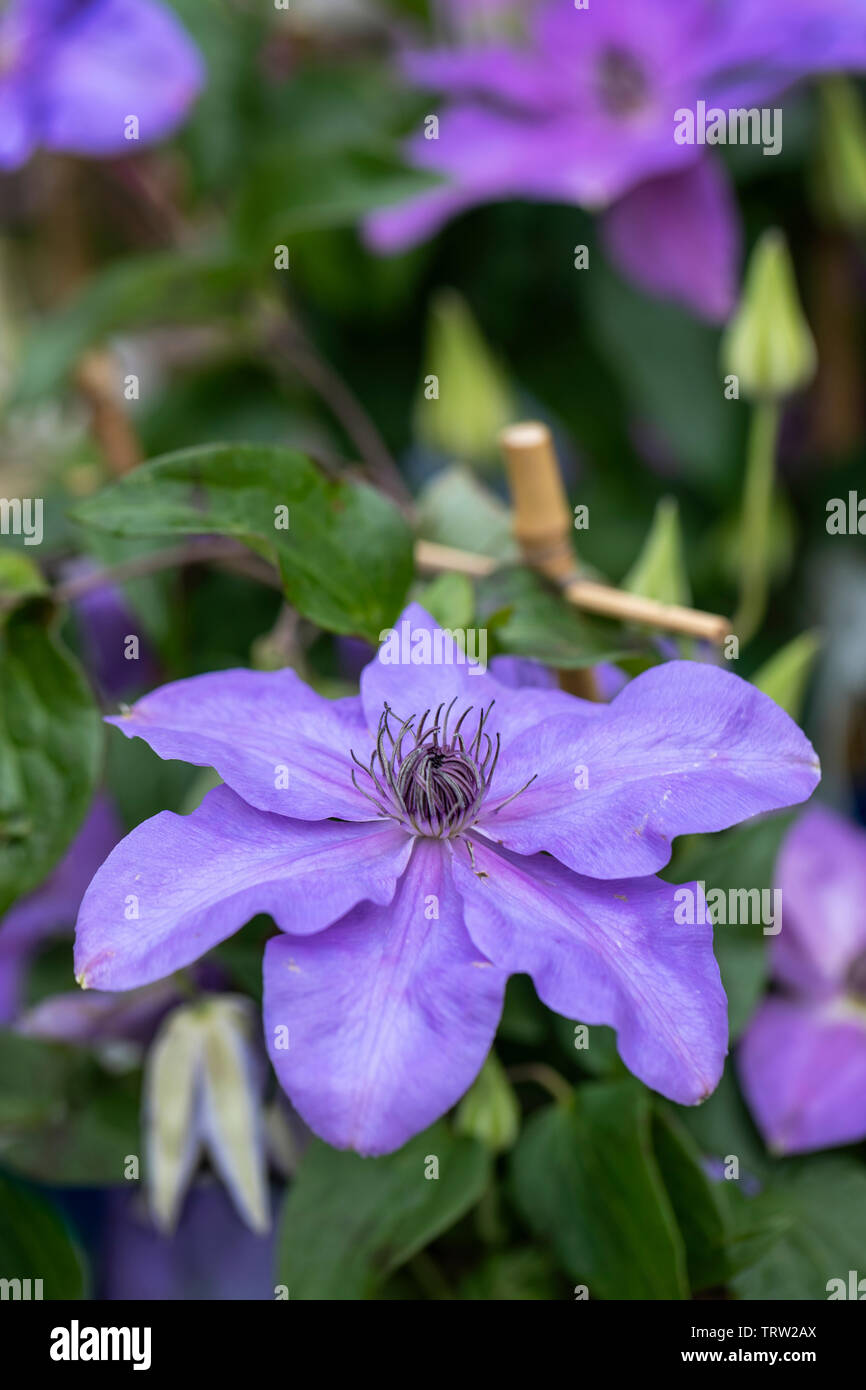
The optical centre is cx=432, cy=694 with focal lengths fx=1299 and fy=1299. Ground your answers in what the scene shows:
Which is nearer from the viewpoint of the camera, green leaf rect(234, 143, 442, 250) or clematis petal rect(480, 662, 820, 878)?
clematis petal rect(480, 662, 820, 878)

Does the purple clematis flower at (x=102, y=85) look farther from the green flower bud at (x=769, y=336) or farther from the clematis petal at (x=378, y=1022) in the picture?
the clematis petal at (x=378, y=1022)

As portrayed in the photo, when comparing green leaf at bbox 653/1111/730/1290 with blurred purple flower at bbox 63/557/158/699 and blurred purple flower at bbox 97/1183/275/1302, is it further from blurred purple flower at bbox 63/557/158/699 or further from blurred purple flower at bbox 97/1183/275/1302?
blurred purple flower at bbox 63/557/158/699

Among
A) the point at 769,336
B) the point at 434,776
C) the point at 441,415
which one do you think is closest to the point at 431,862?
the point at 434,776

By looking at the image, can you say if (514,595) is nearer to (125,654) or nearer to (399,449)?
(125,654)

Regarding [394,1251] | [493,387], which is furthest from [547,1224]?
[493,387]

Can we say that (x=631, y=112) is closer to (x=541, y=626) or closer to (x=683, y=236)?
(x=683, y=236)

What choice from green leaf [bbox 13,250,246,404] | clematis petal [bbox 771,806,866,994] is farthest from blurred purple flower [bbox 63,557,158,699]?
clematis petal [bbox 771,806,866,994]
